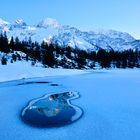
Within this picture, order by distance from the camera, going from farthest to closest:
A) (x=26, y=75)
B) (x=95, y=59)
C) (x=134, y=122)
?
(x=95, y=59), (x=26, y=75), (x=134, y=122)

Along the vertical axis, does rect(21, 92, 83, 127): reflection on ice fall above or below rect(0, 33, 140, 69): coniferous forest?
below

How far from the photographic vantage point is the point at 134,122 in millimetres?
13250

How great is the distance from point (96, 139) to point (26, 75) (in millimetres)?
36440

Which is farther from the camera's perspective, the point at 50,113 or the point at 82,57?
the point at 82,57

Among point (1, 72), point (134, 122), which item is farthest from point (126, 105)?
point (1, 72)

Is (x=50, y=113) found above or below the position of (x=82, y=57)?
below

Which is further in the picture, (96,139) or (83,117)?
(83,117)

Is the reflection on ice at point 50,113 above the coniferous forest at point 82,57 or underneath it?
underneath

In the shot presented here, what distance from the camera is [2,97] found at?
21.6 metres

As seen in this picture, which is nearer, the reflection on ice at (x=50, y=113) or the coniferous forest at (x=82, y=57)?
the reflection on ice at (x=50, y=113)

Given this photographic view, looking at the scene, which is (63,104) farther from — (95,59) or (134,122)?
(95,59)

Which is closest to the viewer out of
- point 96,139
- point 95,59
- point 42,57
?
point 96,139

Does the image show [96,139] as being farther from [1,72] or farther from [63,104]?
[1,72]

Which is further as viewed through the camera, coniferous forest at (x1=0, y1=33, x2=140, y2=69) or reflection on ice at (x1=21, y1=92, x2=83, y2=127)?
coniferous forest at (x1=0, y1=33, x2=140, y2=69)
